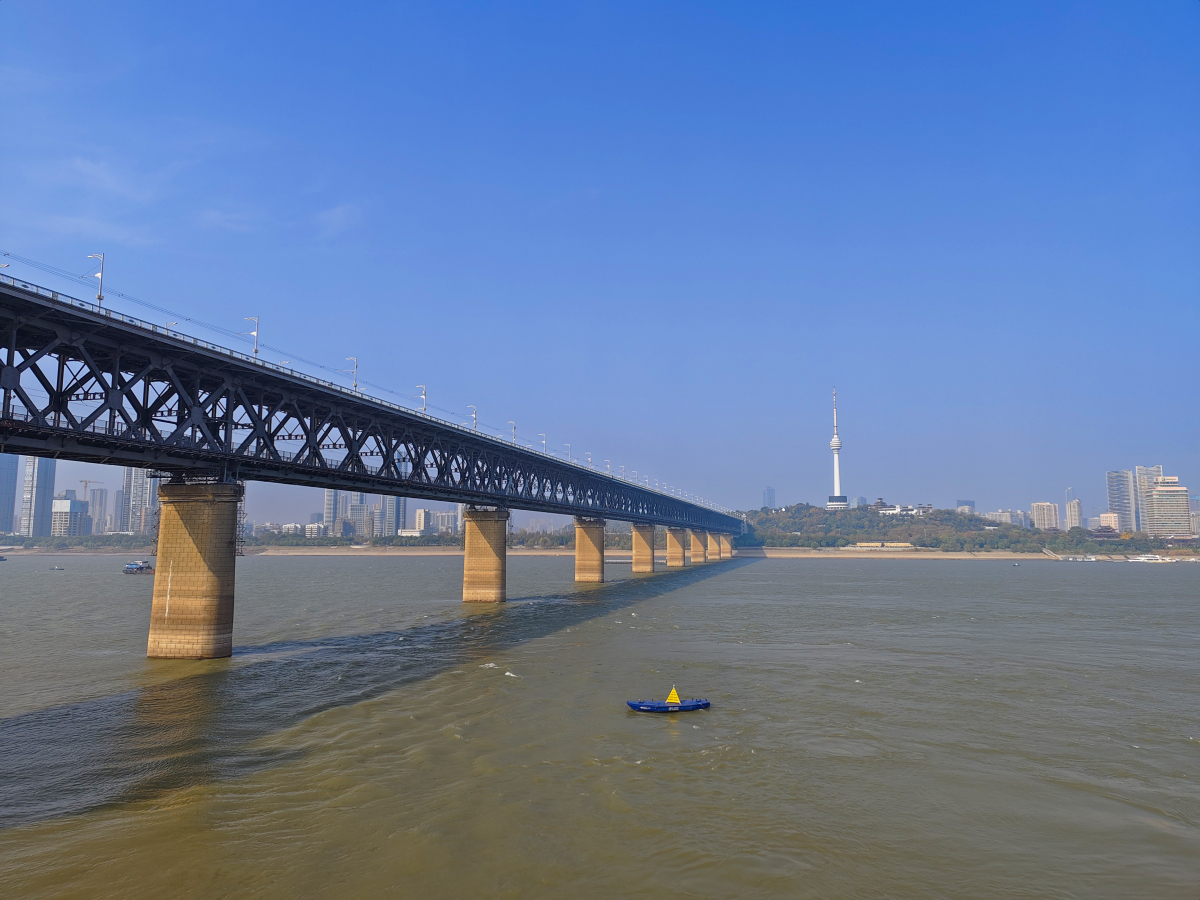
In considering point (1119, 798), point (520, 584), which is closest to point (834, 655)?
point (1119, 798)

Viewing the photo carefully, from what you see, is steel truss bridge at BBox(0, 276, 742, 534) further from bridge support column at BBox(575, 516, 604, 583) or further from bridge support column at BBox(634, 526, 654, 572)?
bridge support column at BBox(634, 526, 654, 572)

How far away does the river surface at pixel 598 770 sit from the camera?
658 inches

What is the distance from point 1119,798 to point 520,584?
328ft

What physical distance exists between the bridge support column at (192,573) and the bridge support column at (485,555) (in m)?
39.3

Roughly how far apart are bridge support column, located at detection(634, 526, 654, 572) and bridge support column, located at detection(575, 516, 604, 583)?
32.1 metres

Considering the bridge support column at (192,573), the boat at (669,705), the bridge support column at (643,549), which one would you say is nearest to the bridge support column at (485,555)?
the bridge support column at (192,573)

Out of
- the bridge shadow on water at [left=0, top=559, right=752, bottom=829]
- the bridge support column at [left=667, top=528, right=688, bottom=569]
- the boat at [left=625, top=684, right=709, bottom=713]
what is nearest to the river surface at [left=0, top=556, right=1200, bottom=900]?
the bridge shadow on water at [left=0, top=559, right=752, bottom=829]

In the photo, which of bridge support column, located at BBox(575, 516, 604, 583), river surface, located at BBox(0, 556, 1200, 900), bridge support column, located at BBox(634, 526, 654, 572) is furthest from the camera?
bridge support column, located at BBox(634, 526, 654, 572)

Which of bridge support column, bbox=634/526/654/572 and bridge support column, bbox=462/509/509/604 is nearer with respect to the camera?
bridge support column, bbox=462/509/509/604

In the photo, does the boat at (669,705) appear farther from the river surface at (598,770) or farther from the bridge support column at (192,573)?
the bridge support column at (192,573)

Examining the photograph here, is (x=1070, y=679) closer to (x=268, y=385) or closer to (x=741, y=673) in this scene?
(x=741, y=673)

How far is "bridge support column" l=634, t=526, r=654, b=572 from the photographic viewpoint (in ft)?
494

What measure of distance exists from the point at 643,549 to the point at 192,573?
387ft

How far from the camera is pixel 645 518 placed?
480 feet
